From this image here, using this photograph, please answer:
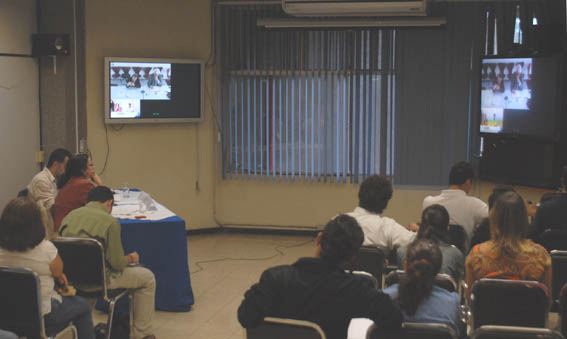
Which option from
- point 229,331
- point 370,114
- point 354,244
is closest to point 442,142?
point 370,114

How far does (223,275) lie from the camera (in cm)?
662

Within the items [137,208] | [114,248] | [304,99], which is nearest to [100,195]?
[114,248]

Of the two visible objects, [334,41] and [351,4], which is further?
[334,41]

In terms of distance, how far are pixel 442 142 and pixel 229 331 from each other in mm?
4017

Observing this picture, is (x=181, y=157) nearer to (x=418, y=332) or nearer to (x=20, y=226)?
(x=20, y=226)

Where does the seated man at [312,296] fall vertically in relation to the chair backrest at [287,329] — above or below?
above

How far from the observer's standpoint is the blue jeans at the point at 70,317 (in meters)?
3.74

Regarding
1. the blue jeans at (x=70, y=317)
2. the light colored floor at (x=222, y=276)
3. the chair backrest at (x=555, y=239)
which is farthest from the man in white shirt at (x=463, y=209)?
the blue jeans at (x=70, y=317)

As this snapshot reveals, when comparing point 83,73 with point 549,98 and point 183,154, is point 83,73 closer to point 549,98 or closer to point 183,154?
point 183,154

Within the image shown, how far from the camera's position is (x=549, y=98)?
6.89m

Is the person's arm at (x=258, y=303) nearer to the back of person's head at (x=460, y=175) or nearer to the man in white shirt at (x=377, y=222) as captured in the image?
the man in white shirt at (x=377, y=222)

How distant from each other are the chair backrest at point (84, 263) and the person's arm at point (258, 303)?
5.74 feet

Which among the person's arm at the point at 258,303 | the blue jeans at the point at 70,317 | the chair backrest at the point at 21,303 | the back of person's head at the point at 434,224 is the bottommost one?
the blue jeans at the point at 70,317

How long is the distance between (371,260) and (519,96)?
13.2 feet
